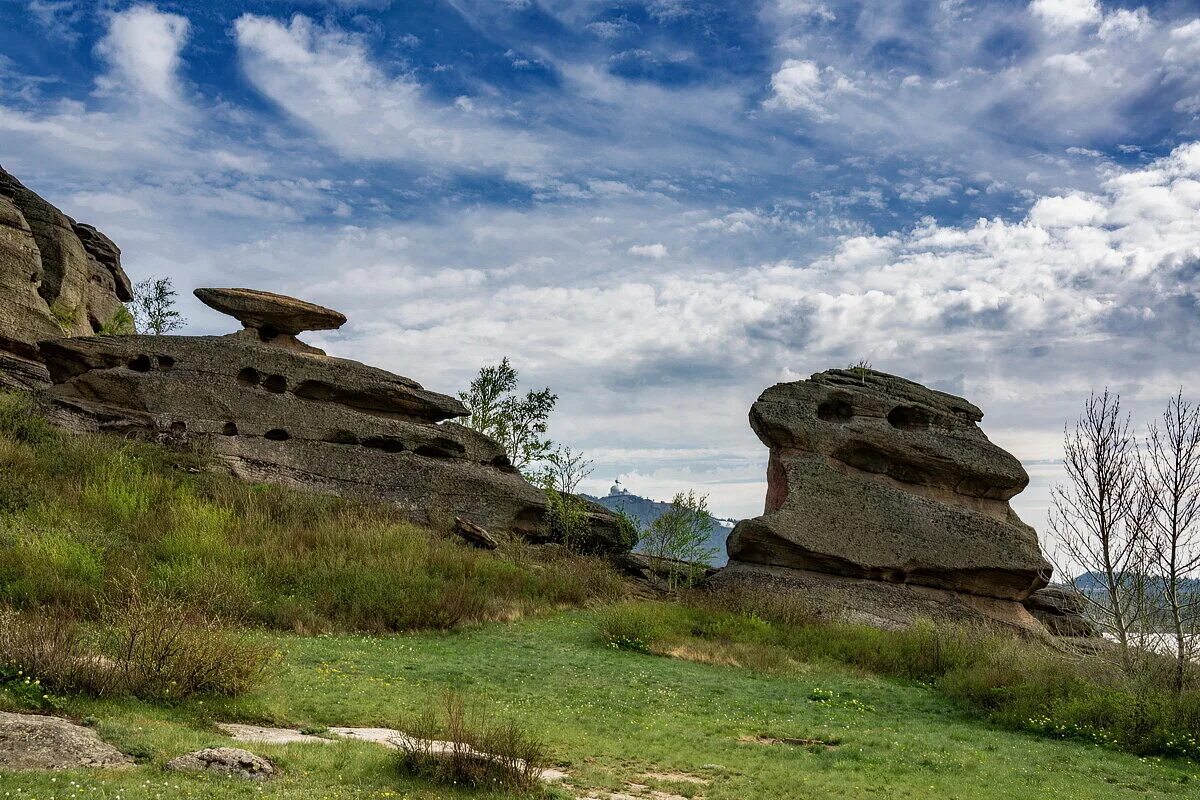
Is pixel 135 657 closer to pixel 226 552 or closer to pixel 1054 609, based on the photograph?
pixel 226 552

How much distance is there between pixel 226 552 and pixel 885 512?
1878cm

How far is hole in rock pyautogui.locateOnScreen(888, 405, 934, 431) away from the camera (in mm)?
28594

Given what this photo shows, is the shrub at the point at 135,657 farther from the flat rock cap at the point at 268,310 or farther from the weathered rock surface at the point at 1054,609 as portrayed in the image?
the weathered rock surface at the point at 1054,609

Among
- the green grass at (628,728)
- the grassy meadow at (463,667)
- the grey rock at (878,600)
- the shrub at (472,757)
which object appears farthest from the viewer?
the grey rock at (878,600)

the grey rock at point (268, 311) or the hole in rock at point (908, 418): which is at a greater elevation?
the grey rock at point (268, 311)

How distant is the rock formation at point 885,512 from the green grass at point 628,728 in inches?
340

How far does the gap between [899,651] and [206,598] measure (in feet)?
48.1

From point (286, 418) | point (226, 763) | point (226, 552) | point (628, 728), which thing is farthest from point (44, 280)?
point (226, 763)

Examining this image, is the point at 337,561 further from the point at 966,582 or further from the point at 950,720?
the point at 966,582

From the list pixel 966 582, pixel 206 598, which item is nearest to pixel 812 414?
pixel 966 582

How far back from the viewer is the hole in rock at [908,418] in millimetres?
28594

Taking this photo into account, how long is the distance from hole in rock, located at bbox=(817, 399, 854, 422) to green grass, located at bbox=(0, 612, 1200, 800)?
1250 centimetres

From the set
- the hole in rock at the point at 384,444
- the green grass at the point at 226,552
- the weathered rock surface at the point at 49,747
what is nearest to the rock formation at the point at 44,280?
the green grass at the point at 226,552

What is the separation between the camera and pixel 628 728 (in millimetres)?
11625
